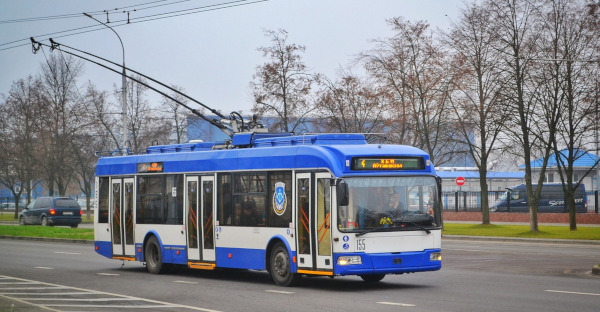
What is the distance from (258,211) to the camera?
712 inches

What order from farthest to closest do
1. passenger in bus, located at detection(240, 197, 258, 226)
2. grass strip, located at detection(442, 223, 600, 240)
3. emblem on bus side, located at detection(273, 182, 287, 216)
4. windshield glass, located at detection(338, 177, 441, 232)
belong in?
grass strip, located at detection(442, 223, 600, 240) < passenger in bus, located at detection(240, 197, 258, 226) < emblem on bus side, located at detection(273, 182, 287, 216) < windshield glass, located at detection(338, 177, 441, 232)

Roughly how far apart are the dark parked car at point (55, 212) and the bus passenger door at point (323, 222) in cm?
3760

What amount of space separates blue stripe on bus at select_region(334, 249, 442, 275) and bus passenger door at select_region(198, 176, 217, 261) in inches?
169

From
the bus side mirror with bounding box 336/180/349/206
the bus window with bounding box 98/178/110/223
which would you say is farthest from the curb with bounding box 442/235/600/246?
the bus side mirror with bounding box 336/180/349/206

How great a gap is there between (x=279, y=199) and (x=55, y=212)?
36.9 m

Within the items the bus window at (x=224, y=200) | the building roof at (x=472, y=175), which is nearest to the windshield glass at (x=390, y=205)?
the bus window at (x=224, y=200)

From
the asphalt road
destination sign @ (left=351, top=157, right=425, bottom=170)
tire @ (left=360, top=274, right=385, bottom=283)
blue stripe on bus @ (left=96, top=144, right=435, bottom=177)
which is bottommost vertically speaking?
the asphalt road

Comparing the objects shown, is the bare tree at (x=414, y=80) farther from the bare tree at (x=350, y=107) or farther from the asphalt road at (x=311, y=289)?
the asphalt road at (x=311, y=289)

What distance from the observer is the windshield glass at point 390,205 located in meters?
16.1

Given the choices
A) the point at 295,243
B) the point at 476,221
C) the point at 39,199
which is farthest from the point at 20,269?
the point at 476,221

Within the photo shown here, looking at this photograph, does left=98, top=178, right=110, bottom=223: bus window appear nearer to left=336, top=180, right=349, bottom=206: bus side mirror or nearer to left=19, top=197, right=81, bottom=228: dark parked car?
left=336, top=180, right=349, bottom=206: bus side mirror

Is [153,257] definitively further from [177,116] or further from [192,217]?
[177,116]

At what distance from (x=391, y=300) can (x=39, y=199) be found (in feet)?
138

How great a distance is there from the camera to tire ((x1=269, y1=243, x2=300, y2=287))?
17.0 metres
